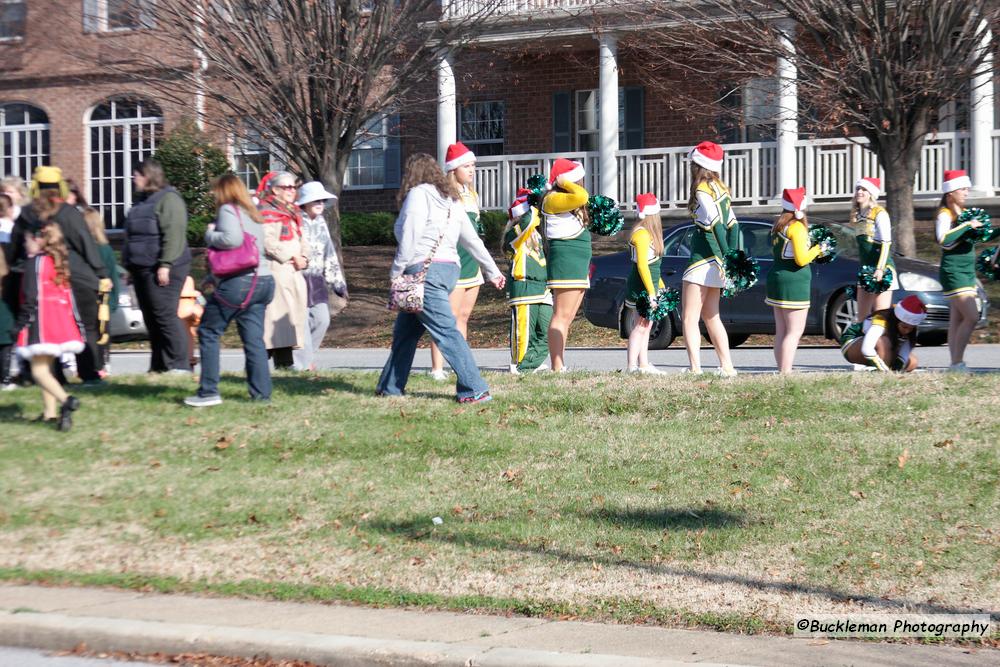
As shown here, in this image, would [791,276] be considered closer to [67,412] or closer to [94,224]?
[67,412]

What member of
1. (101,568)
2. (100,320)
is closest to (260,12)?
(100,320)

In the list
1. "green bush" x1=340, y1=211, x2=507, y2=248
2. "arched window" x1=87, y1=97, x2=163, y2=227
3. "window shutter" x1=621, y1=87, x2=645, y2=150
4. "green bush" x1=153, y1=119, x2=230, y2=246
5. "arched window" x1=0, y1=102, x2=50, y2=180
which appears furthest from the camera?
"arched window" x1=0, y1=102, x2=50, y2=180

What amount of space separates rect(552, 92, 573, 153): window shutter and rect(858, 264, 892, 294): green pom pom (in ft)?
58.5

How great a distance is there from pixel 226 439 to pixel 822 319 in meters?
8.84

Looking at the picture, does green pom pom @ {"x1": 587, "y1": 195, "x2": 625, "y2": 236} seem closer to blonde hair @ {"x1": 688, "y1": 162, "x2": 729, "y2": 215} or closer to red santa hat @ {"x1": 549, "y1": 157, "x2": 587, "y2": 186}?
red santa hat @ {"x1": 549, "y1": 157, "x2": 587, "y2": 186}

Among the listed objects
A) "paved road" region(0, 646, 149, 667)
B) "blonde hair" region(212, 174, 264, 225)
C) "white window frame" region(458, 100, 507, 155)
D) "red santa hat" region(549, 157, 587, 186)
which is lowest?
"paved road" region(0, 646, 149, 667)

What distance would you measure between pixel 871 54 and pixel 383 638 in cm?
1368

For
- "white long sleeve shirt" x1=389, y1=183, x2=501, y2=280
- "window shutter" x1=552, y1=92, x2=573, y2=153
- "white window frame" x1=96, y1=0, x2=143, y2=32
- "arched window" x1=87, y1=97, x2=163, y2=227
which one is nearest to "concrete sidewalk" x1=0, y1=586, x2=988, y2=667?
"white long sleeve shirt" x1=389, y1=183, x2=501, y2=280

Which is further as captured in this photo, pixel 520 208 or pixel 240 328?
pixel 520 208

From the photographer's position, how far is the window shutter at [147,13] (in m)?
19.4

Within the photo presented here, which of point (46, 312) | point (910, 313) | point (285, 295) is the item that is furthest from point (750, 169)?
point (46, 312)

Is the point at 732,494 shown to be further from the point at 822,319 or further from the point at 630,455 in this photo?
the point at 822,319

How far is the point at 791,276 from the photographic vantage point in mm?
10727

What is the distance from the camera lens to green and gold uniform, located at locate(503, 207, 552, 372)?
37.6 feet
